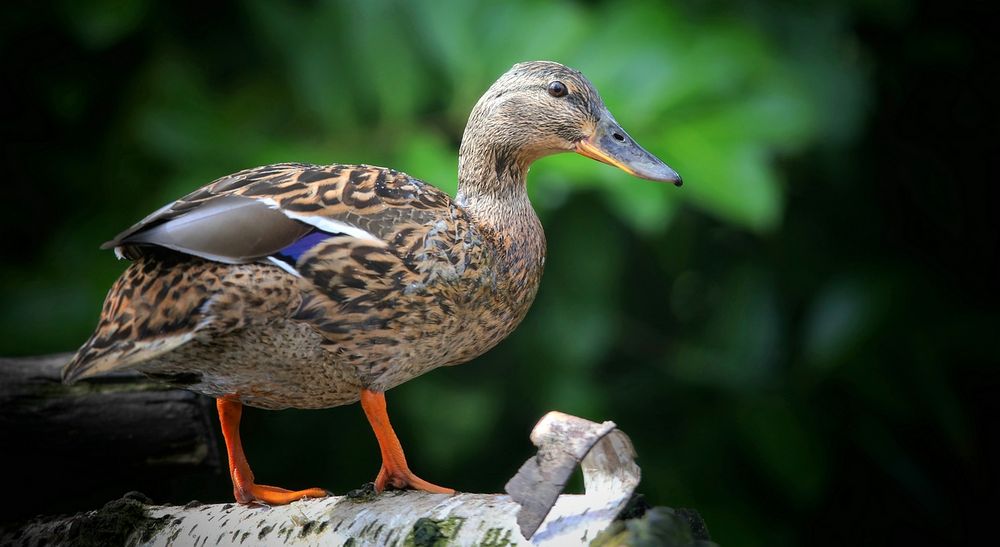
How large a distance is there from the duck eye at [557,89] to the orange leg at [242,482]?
0.75 metres

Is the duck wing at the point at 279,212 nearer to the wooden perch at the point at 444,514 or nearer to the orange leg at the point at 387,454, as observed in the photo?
the orange leg at the point at 387,454

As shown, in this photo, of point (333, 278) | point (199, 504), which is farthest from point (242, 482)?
point (333, 278)

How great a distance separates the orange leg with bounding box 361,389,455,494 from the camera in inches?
70.1

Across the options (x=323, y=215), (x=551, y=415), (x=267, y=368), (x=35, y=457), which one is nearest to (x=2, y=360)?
(x=35, y=457)

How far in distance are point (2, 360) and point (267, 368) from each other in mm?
856

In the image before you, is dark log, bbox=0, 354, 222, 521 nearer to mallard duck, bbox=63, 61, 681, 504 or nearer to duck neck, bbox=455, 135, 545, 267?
mallard duck, bbox=63, 61, 681, 504

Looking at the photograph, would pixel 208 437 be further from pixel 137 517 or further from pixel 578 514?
pixel 578 514

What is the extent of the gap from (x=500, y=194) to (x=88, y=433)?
1000 millimetres

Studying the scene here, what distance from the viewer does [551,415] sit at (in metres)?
1.42

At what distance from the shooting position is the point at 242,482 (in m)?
1.90

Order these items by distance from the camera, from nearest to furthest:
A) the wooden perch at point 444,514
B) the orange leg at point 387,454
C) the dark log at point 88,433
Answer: the wooden perch at point 444,514
the orange leg at point 387,454
the dark log at point 88,433

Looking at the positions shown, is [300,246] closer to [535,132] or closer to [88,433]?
[535,132]

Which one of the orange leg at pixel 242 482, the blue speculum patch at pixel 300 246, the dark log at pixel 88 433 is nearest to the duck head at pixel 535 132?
the blue speculum patch at pixel 300 246

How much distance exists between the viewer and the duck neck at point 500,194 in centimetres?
189
